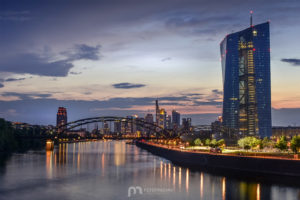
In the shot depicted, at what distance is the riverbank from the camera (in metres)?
50.2

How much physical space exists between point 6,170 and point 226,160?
36.8 metres

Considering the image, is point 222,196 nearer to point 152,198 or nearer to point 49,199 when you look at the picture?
point 152,198

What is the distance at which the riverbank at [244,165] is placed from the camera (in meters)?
50.2

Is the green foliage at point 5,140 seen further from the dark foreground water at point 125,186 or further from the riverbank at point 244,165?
the riverbank at point 244,165

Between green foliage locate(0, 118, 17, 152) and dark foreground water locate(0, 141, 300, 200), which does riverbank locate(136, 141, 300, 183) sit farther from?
green foliage locate(0, 118, 17, 152)

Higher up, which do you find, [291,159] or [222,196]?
[291,159]

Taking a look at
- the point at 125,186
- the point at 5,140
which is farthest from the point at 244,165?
the point at 5,140

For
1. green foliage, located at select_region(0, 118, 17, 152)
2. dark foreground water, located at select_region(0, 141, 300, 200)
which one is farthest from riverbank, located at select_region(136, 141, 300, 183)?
green foliage, located at select_region(0, 118, 17, 152)

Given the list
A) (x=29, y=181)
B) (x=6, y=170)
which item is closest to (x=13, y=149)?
(x=6, y=170)

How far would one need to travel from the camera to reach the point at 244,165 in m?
57.1

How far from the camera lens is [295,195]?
40.5 meters

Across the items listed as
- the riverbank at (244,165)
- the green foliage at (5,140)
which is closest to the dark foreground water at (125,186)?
the riverbank at (244,165)

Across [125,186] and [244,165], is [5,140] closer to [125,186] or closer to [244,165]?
[125,186]

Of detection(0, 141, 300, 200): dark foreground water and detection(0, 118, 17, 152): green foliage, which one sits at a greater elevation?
detection(0, 118, 17, 152): green foliage
